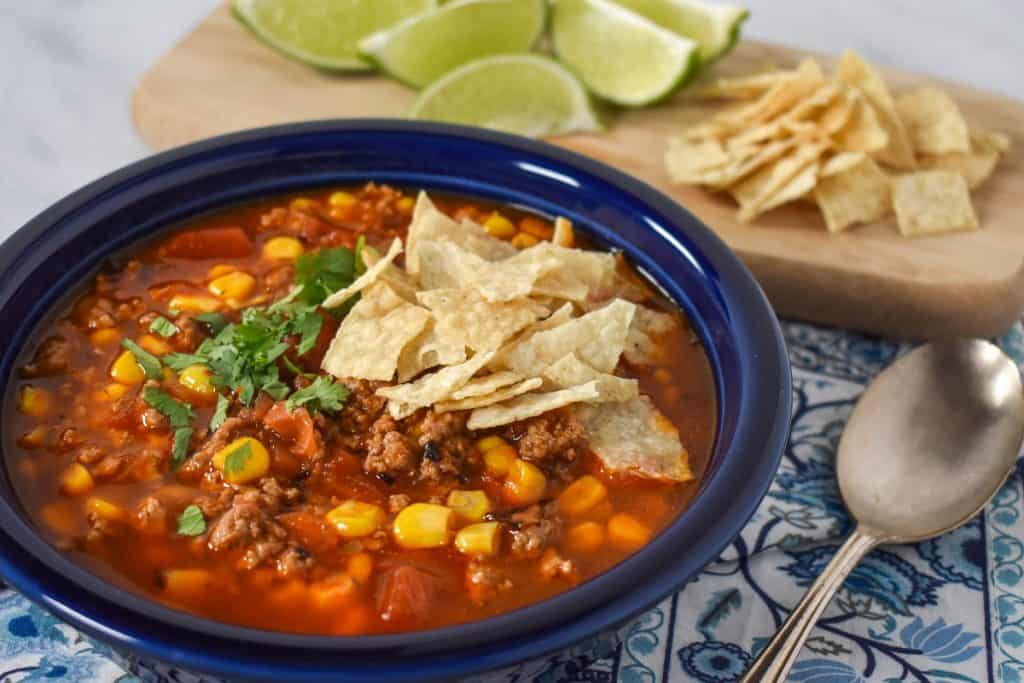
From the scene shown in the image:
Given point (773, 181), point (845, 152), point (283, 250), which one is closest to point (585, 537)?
point (283, 250)

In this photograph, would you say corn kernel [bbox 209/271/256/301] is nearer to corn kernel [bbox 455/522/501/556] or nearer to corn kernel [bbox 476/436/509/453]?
corn kernel [bbox 476/436/509/453]

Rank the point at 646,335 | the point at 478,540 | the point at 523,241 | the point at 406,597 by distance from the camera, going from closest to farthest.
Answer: the point at 406,597, the point at 478,540, the point at 646,335, the point at 523,241

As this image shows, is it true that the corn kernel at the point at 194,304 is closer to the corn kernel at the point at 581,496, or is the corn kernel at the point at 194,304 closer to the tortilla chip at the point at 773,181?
the corn kernel at the point at 581,496

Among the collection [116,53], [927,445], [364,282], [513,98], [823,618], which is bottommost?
[823,618]

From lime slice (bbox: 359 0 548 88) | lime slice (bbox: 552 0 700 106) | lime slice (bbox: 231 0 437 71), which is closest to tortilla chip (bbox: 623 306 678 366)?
lime slice (bbox: 552 0 700 106)

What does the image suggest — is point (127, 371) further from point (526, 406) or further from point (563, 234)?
point (563, 234)

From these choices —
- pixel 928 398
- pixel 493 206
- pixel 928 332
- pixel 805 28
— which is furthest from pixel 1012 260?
pixel 805 28
